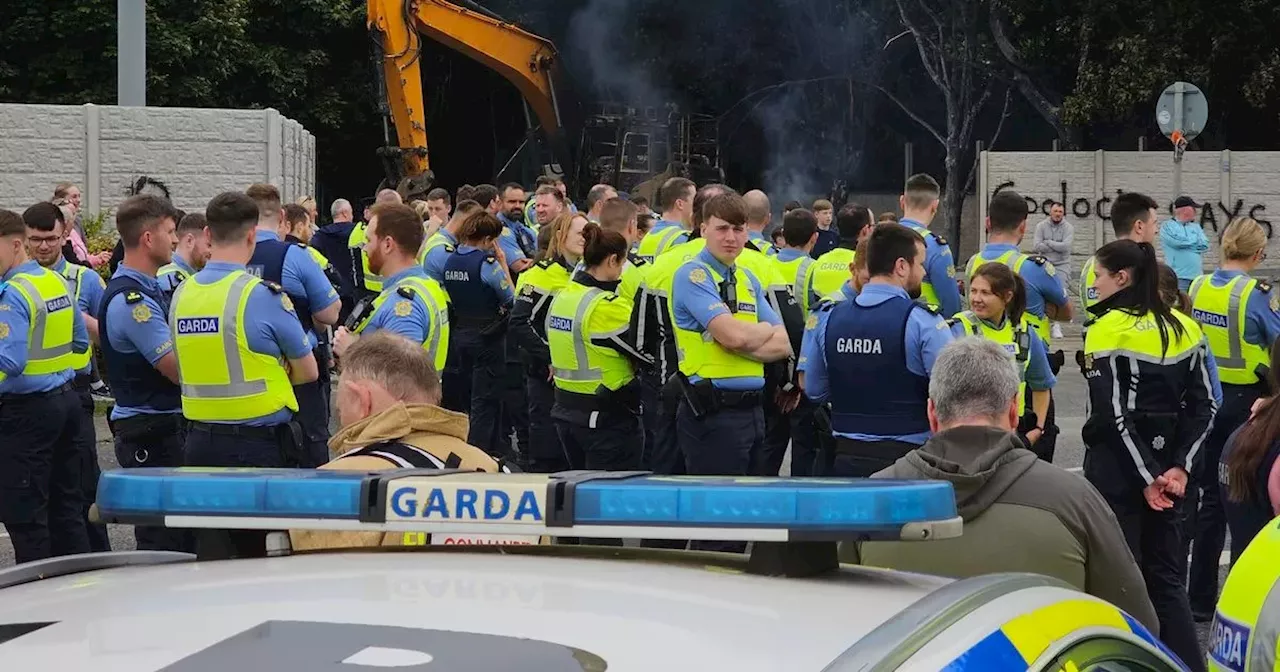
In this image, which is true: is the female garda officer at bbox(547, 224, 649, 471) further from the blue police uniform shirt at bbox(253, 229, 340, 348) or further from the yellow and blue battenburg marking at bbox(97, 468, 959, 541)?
the yellow and blue battenburg marking at bbox(97, 468, 959, 541)

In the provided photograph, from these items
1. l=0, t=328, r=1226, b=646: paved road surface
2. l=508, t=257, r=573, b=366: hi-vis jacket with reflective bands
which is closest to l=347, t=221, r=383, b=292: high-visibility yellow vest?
l=0, t=328, r=1226, b=646: paved road surface

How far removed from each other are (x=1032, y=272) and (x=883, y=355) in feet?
8.79

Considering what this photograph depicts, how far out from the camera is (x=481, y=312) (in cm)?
1134

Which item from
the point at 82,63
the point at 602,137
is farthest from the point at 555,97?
the point at 82,63

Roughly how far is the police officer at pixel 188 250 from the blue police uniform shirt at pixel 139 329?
984 mm

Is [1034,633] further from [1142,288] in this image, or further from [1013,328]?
[1013,328]

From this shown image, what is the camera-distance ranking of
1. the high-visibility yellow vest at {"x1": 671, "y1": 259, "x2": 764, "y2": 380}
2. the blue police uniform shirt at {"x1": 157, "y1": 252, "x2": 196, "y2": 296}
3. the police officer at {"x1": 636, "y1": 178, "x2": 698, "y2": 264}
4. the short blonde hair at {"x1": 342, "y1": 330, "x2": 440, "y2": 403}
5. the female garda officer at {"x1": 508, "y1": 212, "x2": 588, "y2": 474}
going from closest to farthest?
the short blonde hair at {"x1": 342, "y1": 330, "x2": 440, "y2": 403} < the high-visibility yellow vest at {"x1": 671, "y1": 259, "x2": 764, "y2": 380} < the blue police uniform shirt at {"x1": 157, "y1": 252, "x2": 196, "y2": 296} < the female garda officer at {"x1": 508, "y1": 212, "x2": 588, "y2": 474} < the police officer at {"x1": 636, "y1": 178, "x2": 698, "y2": 264}

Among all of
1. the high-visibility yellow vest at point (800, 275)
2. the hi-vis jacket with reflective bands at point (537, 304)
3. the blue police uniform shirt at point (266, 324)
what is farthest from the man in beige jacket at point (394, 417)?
the high-visibility yellow vest at point (800, 275)

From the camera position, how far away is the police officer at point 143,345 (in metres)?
7.20

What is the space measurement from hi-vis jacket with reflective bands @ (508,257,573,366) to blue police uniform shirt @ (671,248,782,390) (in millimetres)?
1314

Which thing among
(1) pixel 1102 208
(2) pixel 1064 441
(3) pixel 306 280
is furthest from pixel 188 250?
(1) pixel 1102 208

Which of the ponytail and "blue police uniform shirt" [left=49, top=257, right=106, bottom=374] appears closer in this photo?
the ponytail

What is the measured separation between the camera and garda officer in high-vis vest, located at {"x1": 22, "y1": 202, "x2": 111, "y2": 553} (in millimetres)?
7855

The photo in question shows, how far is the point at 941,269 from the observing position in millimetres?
9133
